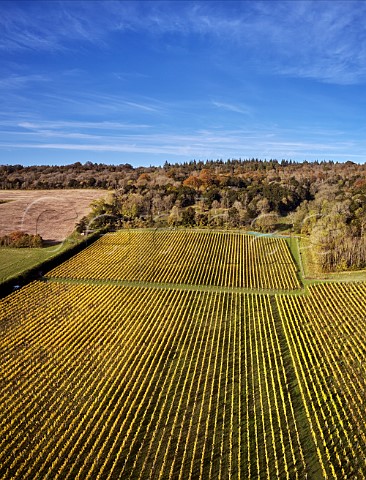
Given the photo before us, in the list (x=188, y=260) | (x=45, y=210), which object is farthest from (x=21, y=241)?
(x=188, y=260)

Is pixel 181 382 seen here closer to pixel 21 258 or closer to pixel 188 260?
pixel 188 260

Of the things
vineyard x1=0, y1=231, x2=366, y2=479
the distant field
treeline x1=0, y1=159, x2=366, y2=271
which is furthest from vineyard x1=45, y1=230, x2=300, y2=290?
treeline x1=0, y1=159, x2=366, y2=271

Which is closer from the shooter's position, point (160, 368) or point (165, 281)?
point (160, 368)

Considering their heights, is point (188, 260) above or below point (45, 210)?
below

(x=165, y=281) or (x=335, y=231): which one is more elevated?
(x=335, y=231)

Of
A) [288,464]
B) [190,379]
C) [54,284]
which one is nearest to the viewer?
[288,464]

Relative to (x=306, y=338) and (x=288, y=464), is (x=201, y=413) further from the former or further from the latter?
(x=306, y=338)

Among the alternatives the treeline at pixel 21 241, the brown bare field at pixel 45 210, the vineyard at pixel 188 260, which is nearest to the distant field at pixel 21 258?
the treeline at pixel 21 241

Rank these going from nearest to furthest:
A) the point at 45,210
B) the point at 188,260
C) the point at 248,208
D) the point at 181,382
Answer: the point at 181,382 < the point at 188,260 < the point at 248,208 < the point at 45,210

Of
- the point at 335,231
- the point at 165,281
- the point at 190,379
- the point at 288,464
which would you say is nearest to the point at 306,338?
the point at 190,379
